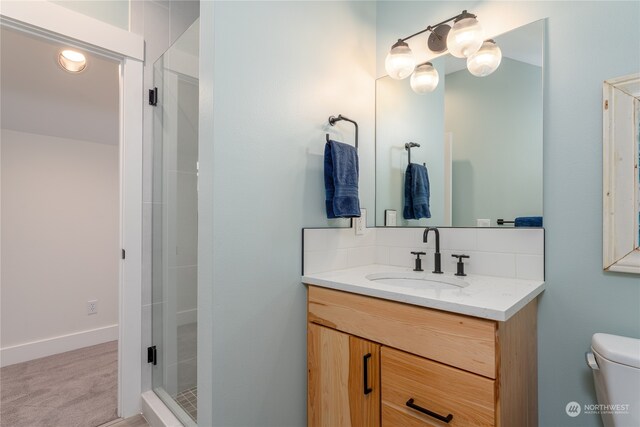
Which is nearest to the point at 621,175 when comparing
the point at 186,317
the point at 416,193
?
the point at 416,193

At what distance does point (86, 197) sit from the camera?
2.75 metres

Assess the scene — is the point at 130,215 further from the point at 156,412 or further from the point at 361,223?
the point at 361,223

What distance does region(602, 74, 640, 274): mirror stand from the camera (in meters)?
1.02

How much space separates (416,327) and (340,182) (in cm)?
67

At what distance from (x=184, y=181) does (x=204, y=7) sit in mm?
809

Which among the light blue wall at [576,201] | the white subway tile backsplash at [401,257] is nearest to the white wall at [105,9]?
the white subway tile backsplash at [401,257]

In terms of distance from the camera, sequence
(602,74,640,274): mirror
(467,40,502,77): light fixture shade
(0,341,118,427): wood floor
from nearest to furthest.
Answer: (602,74,640,274): mirror → (467,40,502,77): light fixture shade → (0,341,118,427): wood floor

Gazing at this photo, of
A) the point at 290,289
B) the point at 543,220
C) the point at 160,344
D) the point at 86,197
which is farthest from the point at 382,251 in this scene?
the point at 86,197

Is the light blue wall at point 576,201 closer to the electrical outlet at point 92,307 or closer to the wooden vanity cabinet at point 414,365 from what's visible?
the wooden vanity cabinet at point 414,365

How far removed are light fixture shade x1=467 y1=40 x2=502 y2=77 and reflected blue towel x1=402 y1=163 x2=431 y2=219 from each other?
1.66ft

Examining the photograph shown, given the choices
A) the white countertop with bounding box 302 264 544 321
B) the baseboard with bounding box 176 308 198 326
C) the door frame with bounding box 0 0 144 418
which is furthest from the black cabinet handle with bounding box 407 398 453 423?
the door frame with bounding box 0 0 144 418

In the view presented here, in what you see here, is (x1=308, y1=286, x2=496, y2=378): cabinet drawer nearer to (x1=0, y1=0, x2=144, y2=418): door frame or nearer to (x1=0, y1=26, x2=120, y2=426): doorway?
(x1=0, y1=0, x2=144, y2=418): door frame

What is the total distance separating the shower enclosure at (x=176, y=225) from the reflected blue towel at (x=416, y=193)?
1.10m

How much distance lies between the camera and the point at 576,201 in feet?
3.73
